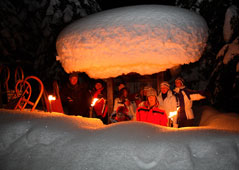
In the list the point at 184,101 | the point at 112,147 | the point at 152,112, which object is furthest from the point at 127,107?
the point at 112,147

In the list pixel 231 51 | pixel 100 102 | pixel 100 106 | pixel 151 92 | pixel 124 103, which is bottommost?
pixel 100 106

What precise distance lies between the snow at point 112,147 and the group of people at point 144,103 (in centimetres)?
118

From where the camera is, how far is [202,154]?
182cm

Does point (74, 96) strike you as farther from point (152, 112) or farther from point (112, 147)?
point (112, 147)

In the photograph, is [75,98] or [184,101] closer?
[184,101]

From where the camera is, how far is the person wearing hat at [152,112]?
3.41 m

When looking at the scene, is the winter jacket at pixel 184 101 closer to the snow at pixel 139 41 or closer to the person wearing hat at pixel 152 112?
the snow at pixel 139 41

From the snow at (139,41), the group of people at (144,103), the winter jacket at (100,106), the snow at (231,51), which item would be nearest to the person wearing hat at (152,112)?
the group of people at (144,103)

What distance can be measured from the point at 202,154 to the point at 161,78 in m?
3.30

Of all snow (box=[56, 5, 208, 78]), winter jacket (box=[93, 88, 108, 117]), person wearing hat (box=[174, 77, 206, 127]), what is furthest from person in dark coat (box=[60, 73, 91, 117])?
person wearing hat (box=[174, 77, 206, 127])

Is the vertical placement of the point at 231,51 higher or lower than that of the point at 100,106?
higher

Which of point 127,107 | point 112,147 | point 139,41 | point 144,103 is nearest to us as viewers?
point 112,147

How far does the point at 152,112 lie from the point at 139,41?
58.4 inches

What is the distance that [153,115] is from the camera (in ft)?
11.3
